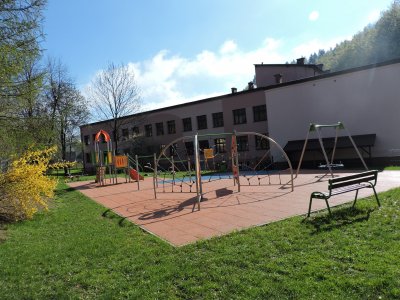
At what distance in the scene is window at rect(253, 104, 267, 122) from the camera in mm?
33156

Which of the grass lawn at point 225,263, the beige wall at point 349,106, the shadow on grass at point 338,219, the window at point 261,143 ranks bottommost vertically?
the grass lawn at point 225,263

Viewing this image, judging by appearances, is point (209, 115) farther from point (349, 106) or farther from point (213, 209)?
point (213, 209)

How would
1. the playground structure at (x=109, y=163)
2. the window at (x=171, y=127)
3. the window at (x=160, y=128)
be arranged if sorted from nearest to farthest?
the playground structure at (x=109, y=163) < the window at (x=171, y=127) < the window at (x=160, y=128)

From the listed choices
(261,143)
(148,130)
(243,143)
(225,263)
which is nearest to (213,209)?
(225,263)

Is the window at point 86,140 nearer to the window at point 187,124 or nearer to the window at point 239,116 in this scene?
the window at point 187,124

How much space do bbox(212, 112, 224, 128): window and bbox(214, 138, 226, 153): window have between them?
1511 millimetres

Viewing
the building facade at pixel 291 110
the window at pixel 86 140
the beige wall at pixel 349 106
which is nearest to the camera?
the beige wall at pixel 349 106

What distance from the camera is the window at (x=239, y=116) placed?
34625 mm

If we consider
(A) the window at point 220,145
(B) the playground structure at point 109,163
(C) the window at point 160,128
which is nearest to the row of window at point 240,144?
(A) the window at point 220,145

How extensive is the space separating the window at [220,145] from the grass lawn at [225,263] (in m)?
28.7

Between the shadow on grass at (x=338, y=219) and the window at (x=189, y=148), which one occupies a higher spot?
the window at (x=189, y=148)

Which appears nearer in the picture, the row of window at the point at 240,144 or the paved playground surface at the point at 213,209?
the paved playground surface at the point at 213,209

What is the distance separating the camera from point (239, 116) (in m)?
35.1

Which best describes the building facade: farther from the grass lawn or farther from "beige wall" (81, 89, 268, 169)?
the grass lawn
